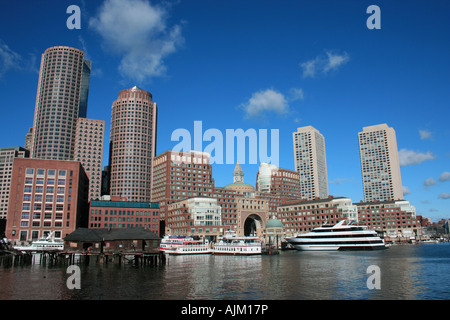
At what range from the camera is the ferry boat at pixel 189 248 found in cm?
14088

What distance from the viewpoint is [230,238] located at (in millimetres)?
147000

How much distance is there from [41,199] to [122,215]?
41721 millimetres

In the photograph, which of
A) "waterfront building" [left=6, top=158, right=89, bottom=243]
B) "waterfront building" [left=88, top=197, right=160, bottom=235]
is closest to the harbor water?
"waterfront building" [left=6, top=158, right=89, bottom=243]

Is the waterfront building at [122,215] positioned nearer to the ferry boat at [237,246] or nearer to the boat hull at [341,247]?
the ferry boat at [237,246]

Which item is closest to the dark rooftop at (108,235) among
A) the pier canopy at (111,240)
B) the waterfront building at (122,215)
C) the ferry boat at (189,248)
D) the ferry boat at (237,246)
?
the pier canopy at (111,240)

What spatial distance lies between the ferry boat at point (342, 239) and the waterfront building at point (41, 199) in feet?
333

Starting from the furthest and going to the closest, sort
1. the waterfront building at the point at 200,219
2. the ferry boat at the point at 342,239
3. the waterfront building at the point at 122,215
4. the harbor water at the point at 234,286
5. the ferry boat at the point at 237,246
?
the waterfront building at the point at 200,219
the waterfront building at the point at 122,215
the ferry boat at the point at 342,239
the ferry boat at the point at 237,246
the harbor water at the point at 234,286

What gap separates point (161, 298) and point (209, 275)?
24.5 metres

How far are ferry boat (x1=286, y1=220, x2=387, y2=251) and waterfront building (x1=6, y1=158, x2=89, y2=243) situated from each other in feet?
333

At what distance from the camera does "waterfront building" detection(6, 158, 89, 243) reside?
140250mm

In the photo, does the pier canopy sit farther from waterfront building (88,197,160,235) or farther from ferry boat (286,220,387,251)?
ferry boat (286,220,387,251)
